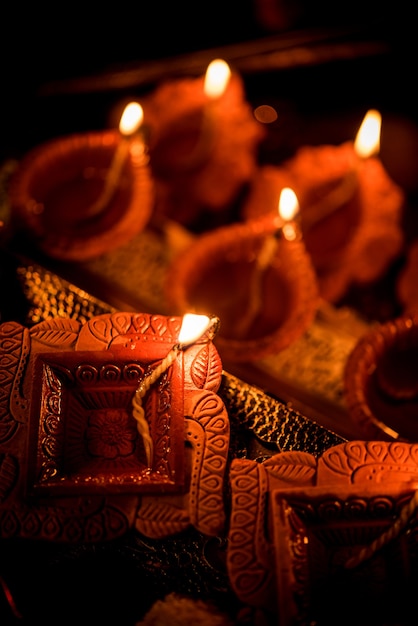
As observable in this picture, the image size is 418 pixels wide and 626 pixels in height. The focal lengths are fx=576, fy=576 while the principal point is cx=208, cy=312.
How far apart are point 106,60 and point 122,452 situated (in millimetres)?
2367

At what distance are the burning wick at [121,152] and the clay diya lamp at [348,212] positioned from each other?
64 centimetres

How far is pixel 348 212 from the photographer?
227 cm

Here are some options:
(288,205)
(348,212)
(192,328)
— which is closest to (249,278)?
(288,205)

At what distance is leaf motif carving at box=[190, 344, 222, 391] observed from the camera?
Result: 136 cm

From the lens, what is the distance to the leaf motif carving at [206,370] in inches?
53.4

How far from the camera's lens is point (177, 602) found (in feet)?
4.35

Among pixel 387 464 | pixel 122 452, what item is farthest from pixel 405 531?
pixel 122 452

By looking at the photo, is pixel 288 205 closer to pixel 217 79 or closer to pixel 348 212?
pixel 348 212

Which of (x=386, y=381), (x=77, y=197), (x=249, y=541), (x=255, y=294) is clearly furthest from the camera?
(x=77, y=197)

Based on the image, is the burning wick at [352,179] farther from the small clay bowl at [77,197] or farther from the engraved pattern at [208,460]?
the engraved pattern at [208,460]

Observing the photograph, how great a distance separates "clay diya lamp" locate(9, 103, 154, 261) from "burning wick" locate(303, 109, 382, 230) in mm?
649

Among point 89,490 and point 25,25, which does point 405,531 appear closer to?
point 89,490

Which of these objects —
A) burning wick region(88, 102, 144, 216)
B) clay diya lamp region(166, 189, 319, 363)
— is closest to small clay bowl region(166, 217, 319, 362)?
clay diya lamp region(166, 189, 319, 363)

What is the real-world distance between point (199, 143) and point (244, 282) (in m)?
0.64
